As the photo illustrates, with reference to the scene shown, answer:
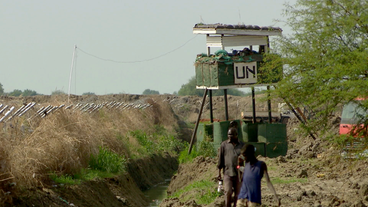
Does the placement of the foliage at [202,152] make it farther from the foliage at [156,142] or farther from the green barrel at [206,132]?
the foliage at [156,142]

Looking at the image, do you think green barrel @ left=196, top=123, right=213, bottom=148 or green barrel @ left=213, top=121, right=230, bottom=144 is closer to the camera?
green barrel @ left=213, top=121, right=230, bottom=144

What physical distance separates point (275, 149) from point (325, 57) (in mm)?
9379

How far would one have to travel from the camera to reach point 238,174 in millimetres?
11484

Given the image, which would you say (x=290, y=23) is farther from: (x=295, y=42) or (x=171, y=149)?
(x=171, y=149)

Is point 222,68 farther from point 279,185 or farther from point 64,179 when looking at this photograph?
point 64,179

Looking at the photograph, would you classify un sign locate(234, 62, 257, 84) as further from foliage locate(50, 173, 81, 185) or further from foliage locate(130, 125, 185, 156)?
foliage locate(130, 125, 185, 156)

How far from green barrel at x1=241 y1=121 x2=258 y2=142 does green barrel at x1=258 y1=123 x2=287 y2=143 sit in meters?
0.73

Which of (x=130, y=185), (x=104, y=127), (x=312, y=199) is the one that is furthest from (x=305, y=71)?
(x=104, y=127)

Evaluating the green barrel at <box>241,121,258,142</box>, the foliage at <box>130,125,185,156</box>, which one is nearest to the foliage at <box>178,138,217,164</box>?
the green barrel at <box>241,121,258,142</box>

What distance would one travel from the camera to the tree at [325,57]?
14.2 metres

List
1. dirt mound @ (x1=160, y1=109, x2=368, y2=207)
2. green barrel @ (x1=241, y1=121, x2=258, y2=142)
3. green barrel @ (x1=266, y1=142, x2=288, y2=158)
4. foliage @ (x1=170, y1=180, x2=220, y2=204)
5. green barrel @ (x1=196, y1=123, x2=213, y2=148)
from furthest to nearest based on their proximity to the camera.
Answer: green barrel @ (x1=196, y1=123, x2=213, y2=148) < green barrel @ (x1=241, y1=121, x2=258, y2=142) < green barrel @ (x1=266, y1=142, x2=288, y2=158) < foliage @ (x1=170, y1=180, x2=220, y2=204) < dirt mound @ (x1=160, y1=109, x2=368, y2=207)

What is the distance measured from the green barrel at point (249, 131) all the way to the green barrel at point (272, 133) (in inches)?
28.9

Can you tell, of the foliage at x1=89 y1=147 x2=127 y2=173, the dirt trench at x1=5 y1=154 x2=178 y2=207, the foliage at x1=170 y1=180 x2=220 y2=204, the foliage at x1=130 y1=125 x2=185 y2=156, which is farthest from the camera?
the foliage at x1=130 y1=125 x2=185 y2=156

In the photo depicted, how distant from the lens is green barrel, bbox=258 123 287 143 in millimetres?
24438
